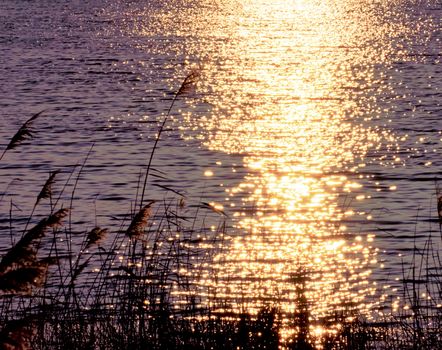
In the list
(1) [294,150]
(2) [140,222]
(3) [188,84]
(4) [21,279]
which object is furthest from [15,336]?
(1) [294,150]

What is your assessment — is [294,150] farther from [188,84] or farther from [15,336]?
[15,336]

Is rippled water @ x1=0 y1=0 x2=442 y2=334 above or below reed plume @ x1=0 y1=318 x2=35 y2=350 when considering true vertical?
above

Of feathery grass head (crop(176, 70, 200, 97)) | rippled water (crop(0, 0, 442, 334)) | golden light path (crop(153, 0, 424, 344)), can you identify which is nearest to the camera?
feathery grass head (crop(176, 70, 200, 97))

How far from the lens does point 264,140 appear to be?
39.3 metres

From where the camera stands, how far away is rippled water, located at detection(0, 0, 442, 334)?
20.4 metres

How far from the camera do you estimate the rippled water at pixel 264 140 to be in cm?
2042

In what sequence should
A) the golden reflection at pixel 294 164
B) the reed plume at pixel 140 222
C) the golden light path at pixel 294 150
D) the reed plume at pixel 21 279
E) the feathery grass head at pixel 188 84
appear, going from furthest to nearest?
1. the golden light path at pixel 294 150
2. the golden reflection at pixel 294 164
3. the feathery grass head at pixel 188 84
4. the reed plume at pixel 140 222
5. the reed plume at pixel 21 279

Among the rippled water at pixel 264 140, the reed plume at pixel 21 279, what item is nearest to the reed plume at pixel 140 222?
the rippled water at pixel 264 140

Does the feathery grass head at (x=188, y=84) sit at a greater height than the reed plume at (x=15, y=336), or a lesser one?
greater

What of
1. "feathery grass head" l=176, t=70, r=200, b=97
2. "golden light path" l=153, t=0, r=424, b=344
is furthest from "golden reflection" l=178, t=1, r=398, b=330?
"feathery grass head" l=176, t=70, r=200, b=97

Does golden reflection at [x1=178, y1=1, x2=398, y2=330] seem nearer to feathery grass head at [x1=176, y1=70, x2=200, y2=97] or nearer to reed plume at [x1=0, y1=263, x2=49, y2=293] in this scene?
feathery grass head at [x1=176, y1=70, x2=200, y2=97]

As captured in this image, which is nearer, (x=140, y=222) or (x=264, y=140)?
(x=140, y=222)

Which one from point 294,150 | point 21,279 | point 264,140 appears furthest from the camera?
point 264,140

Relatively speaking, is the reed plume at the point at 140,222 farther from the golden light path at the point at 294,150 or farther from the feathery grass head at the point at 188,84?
the golden light path at the point at 294,150
